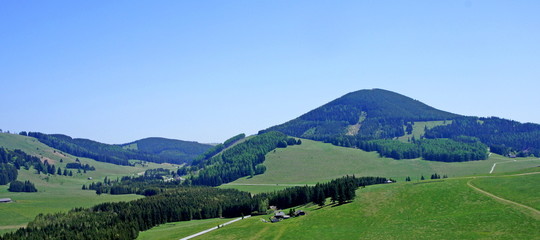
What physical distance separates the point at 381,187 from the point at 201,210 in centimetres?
7678

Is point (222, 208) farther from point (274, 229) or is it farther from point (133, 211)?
point (274, 229)

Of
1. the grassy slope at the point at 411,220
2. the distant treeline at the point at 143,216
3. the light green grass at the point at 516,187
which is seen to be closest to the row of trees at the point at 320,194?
the distant treeline at the point at 143,216

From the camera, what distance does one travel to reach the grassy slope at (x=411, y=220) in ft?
349

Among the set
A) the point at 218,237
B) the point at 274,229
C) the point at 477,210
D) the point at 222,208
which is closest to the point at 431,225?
the point at 477,210

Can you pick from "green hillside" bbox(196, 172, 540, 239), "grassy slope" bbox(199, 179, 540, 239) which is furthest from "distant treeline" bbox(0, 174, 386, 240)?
"green hillside" bbox(196, 172, 540, 239)

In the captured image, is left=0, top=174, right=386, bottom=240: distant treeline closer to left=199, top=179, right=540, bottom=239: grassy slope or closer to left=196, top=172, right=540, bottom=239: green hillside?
left=199, top=179, right=540, bottom=239: grassy slope

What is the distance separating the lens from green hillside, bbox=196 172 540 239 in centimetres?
10650

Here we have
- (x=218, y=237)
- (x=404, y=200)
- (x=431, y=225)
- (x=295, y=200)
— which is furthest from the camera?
(x=295, y=200)

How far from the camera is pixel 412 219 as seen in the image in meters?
122

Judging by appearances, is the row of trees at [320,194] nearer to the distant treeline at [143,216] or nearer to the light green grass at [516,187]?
the distant treeline at [143,216]

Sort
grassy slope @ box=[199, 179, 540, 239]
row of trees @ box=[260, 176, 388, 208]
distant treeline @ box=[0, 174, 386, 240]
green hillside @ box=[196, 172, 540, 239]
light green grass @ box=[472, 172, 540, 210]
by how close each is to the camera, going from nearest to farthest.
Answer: grassy slope @ box=[199, 179, 540, 239], green hillside @ box=[196, 172, 540, 239], light green grass @ box=[472, 172, 540, 210], distant treeline @ box=[0, 174, 386, 240], row of trees @ box=[260, 176, 388, 208]

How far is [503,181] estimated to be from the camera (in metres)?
145

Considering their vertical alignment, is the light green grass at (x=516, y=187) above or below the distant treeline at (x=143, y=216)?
above

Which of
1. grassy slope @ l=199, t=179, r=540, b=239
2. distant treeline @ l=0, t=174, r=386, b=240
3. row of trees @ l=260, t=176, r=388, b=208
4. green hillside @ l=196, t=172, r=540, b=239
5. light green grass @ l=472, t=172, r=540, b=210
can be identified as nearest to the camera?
grassy slope @ l=199, t=179, r=540, b=239
